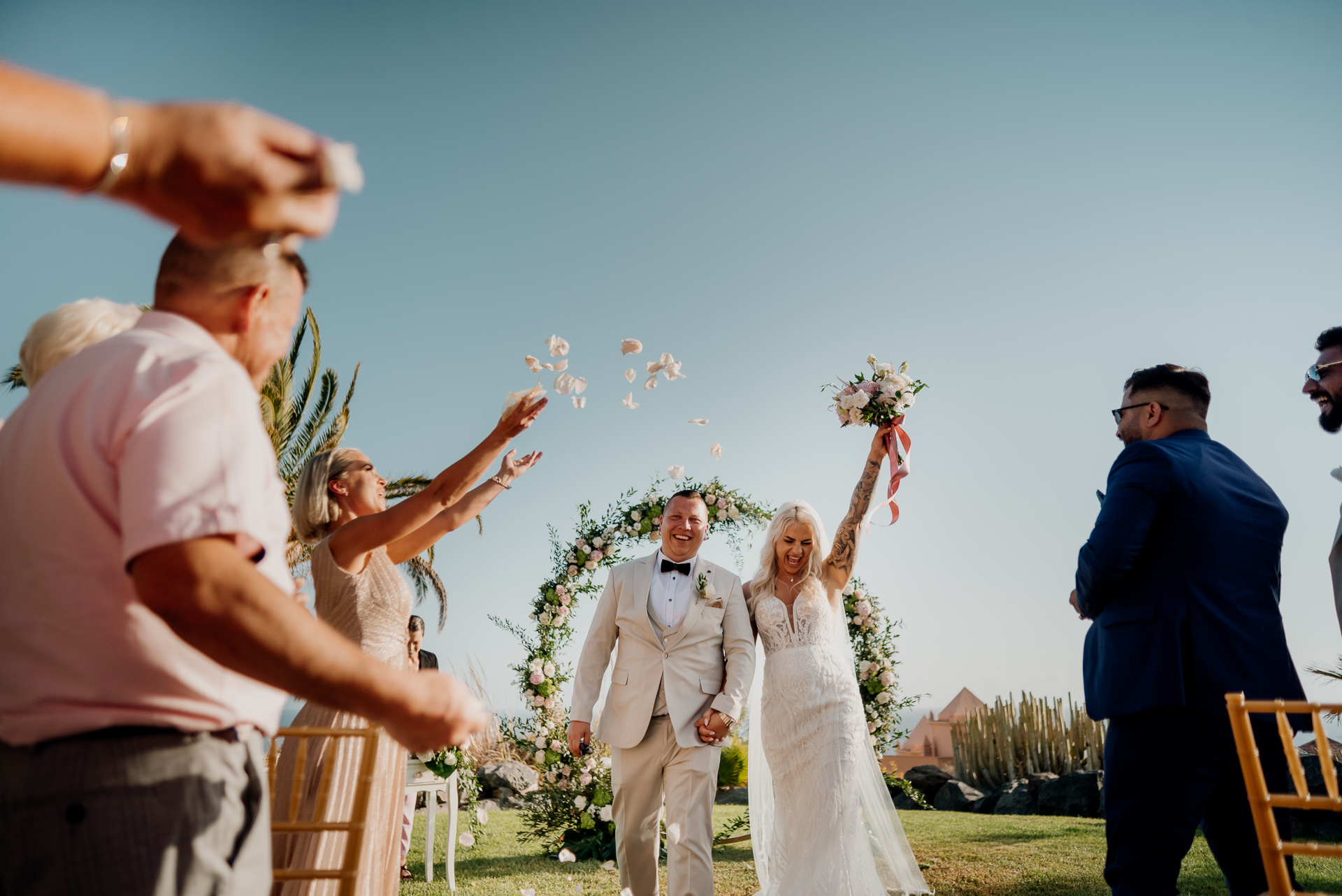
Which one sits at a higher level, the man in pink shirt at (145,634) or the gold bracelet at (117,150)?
the gold bracelet at (117,150)

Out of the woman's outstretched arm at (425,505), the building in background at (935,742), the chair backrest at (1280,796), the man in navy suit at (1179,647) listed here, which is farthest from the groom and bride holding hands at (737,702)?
the building in background at (935,742)

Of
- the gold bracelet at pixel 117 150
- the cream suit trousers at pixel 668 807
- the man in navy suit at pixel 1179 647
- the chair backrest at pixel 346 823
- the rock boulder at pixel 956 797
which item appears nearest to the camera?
the gold bracelet at pixel 117 150

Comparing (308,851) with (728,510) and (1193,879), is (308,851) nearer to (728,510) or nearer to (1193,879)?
(728,510)

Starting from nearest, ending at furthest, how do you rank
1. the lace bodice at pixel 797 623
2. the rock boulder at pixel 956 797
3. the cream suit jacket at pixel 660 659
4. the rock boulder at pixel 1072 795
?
1. the cream suit jacket at pixel 660 659
2. the lace bodice at pixel 797 623
3. the rock boulder at pixel 1072 795
4. the rock boulder at pixel 956 797

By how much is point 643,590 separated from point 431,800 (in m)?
3.36

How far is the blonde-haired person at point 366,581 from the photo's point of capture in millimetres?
3168

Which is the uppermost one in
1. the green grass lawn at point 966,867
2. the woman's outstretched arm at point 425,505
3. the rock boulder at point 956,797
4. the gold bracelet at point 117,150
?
the woman's outstretched arm at point 425,505

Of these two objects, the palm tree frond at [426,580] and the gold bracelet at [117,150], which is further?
the palm tree frond at [426,580]

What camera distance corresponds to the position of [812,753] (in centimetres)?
571

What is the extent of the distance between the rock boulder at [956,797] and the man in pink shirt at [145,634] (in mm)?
12968

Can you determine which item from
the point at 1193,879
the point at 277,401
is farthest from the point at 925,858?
the point at 277,401

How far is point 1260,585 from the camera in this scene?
3369 millimetres

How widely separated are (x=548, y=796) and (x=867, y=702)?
129 inches

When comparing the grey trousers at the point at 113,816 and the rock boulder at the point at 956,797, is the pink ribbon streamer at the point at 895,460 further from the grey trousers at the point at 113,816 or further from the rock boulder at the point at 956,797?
the rock boulder at the point at 956,797
